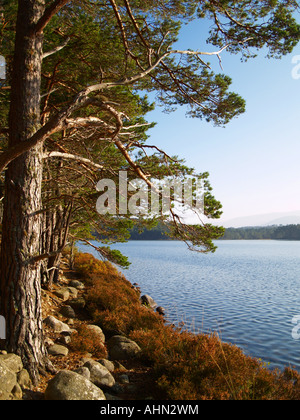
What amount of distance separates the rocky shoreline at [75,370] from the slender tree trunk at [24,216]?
0.39 metres

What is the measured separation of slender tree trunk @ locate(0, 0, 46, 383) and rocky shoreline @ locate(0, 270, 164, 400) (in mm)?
387

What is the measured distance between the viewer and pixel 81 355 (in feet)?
21.8

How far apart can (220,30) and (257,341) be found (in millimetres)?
10444

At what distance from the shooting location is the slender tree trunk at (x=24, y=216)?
16.0ft

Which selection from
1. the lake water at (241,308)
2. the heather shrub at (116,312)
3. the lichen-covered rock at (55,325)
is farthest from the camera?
the lake water at (241,308)

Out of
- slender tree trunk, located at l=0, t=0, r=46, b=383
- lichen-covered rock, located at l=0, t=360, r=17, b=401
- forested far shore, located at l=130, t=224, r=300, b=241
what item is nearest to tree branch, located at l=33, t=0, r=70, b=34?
slender tree trunk, located at l=0, t=0, r=46, b=383

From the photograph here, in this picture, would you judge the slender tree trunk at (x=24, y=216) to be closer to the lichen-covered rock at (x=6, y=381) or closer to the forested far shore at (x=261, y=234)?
the lichen-covered rock at (x=6, y=381)

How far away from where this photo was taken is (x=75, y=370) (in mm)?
5527

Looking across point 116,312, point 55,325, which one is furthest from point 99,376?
point 116,312

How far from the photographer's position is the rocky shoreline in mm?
4324

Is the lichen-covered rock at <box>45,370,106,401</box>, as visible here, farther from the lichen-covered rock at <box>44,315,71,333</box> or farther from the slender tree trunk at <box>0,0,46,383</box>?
the lichen-covered rock at <box>44,315,71,333</box>

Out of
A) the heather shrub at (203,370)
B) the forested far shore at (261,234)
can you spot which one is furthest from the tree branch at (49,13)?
the forested far shore at (261,234)
